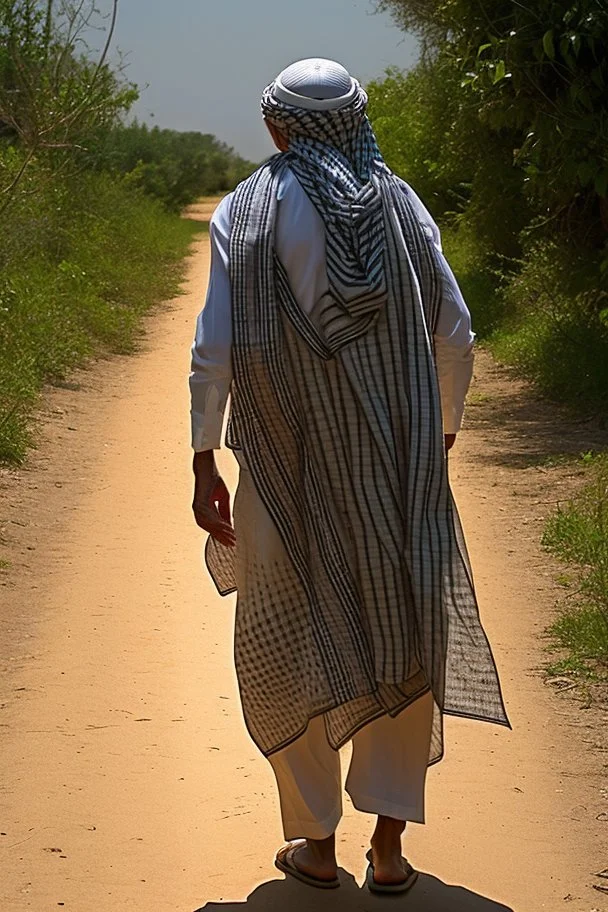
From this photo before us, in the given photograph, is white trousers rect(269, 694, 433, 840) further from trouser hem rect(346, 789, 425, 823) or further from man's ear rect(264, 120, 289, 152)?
man's ear rect(264, 120, 289, 152)

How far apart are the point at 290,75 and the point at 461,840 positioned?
6.67 feet

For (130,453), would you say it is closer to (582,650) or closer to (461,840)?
(582,650)

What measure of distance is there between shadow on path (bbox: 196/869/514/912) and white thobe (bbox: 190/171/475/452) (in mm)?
1115

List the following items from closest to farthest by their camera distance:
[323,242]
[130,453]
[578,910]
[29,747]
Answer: [323,242] → [578,910] → [29,747] → [130,453]

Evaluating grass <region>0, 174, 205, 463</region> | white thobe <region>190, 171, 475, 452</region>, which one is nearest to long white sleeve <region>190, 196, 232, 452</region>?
white thobe <region>190, 171, 475, 452</region>

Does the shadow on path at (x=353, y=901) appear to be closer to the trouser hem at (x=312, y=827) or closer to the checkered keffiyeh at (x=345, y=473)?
the trouser hem at (x=312, y=827)

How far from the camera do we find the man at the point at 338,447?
308 centimetres

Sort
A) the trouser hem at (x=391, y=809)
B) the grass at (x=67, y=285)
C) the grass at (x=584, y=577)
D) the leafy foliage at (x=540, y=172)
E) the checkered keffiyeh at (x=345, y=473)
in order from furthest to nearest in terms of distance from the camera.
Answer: the grass at (x=67, y=285) → the leafy foliage at (x=540, y=172) → the grass at (x=584, y=577) → the trouser hem at (x=391, y=809) → the checkered keffiyeh at (x=345, y=473)

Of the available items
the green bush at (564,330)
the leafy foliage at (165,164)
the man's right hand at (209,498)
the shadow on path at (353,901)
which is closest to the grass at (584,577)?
the shadow on path at (353,901)

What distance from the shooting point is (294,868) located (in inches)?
134

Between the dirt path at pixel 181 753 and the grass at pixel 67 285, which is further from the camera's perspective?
the grass at pixel 67 285

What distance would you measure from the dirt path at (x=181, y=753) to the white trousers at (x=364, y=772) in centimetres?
23

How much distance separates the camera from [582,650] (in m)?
5.08

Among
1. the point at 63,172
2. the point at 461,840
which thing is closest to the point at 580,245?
the point at 461,840
